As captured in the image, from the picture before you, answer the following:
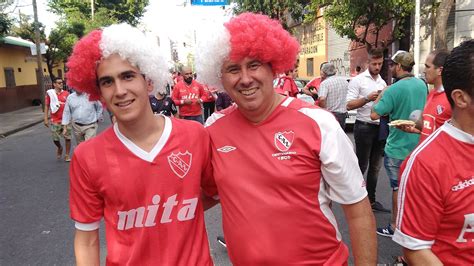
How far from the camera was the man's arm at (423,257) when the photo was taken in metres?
1.65

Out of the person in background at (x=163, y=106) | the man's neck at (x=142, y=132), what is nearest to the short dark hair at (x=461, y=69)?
the man's neck at (x=142, y=132)

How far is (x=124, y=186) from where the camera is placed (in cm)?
180

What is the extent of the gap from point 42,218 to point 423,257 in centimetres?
495

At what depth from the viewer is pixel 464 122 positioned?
1.71 m

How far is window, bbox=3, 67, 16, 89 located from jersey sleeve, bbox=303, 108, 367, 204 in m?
25.7

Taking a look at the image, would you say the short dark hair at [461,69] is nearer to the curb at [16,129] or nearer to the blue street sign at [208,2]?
the blue street sign at [208,2]

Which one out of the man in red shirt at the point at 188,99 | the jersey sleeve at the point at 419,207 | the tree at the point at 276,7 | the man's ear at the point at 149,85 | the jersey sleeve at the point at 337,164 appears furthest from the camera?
the tree at the point at 276,7

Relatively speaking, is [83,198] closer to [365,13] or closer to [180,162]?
[180,162]

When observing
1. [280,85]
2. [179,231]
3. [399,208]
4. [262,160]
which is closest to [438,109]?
[399,208]

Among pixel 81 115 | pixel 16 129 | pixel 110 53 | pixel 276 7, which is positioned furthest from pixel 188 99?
pixel 276 7

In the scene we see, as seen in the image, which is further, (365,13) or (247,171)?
(365,13)

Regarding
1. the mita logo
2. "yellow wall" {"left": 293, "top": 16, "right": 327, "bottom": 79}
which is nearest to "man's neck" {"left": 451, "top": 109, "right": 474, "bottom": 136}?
the mita logo

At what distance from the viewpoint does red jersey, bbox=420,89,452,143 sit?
324 centimetres

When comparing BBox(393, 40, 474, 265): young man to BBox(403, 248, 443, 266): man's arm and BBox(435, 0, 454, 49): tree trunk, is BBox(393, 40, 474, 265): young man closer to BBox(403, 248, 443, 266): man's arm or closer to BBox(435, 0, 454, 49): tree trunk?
BBox(403, 248, 443, 266): man's arm
